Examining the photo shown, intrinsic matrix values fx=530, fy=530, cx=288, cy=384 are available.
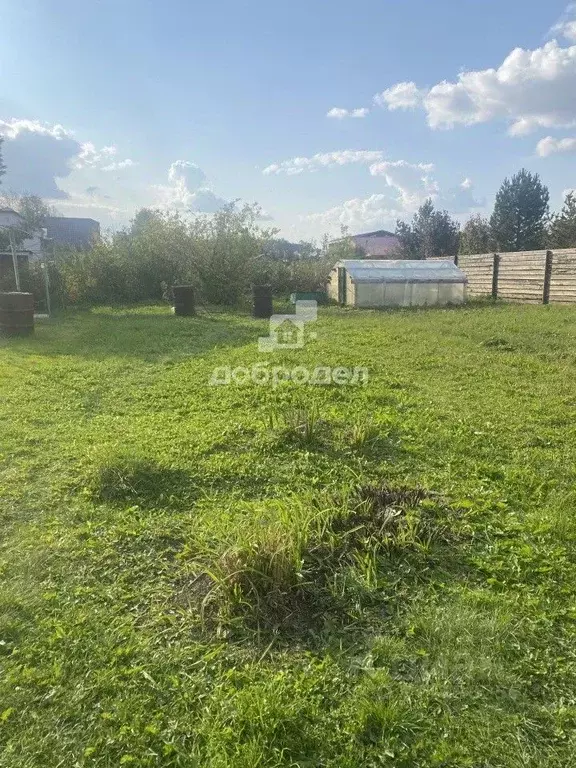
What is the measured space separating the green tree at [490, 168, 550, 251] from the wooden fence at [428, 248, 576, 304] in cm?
1031

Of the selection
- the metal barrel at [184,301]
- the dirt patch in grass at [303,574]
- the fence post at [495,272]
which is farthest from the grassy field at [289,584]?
the fence post at [495,272]

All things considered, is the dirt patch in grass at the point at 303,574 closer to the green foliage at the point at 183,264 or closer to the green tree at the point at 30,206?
the green foliage at the point at 183,264

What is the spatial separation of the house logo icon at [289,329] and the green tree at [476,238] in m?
14.8

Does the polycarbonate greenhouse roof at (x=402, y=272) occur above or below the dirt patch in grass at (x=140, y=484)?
above

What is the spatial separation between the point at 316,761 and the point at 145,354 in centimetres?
729

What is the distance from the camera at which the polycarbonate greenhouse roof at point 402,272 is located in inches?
639

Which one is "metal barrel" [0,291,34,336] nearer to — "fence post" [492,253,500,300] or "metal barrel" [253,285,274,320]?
"metal barrel" [253,285,274,320]

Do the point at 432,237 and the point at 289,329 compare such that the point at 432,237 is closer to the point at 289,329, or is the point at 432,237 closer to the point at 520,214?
the point at 520,214

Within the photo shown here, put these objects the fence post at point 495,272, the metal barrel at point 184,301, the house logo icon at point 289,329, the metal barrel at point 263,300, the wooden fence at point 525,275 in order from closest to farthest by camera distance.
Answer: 1. the house logo icon at point 289,329
2. the metal barrel at point 263,300
3. the metal barrel at point 184,301
4. the wooden fence at point 525,275
5. the fence post at point 495,272

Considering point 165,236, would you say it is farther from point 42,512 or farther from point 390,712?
point 390,712

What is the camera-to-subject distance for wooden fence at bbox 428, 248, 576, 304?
14.7 m

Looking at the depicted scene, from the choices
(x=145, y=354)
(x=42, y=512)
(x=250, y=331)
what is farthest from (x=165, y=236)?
(x=42, y=512)

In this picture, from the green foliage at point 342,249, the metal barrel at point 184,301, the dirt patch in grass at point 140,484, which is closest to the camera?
the dirt patch in grass at point 140,484

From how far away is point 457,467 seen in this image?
12.2ft
